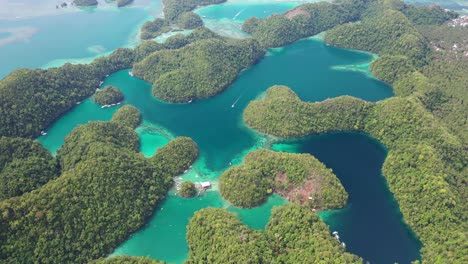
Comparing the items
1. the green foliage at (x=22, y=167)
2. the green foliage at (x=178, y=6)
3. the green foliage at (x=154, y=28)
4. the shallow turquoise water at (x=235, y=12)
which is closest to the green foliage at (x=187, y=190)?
the green foliage at (x=22, y=167)

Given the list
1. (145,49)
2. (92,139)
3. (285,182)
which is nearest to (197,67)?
(145,49)

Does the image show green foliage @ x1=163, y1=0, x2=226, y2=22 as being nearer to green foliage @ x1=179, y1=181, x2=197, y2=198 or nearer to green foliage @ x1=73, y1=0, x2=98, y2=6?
green foliage @ x1=73, y1=0, x2=98, y2=6

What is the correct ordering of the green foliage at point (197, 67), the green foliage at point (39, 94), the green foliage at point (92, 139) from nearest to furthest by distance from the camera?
the green foliage at point (92, 139) < the green foliage at point (39, 94) < the green foliage at point (197, 67)

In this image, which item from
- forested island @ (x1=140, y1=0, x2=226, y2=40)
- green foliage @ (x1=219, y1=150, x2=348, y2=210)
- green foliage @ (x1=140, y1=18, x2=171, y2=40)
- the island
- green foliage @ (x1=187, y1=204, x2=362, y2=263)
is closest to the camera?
green foliage @ (x1=187, y1=204, x2=362, y2=263)

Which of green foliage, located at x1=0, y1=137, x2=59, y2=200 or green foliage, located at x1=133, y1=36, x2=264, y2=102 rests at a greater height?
green foliage, located at x1=133, y1=36, x2=264, y2=102

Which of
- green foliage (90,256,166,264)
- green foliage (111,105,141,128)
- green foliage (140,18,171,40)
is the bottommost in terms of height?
green foliage (90,256,166,264)

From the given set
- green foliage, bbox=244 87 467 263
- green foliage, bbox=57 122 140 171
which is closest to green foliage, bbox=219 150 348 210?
green foliage, bbox=244 87 467 263

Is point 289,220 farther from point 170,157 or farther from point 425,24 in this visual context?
point 425,24

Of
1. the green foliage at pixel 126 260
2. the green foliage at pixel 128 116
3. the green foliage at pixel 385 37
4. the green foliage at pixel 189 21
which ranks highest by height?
the green foliage at pixel 385 37

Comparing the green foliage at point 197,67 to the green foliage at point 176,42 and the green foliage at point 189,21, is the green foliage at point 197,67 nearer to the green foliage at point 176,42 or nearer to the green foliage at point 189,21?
the green foliage at point 176,42
